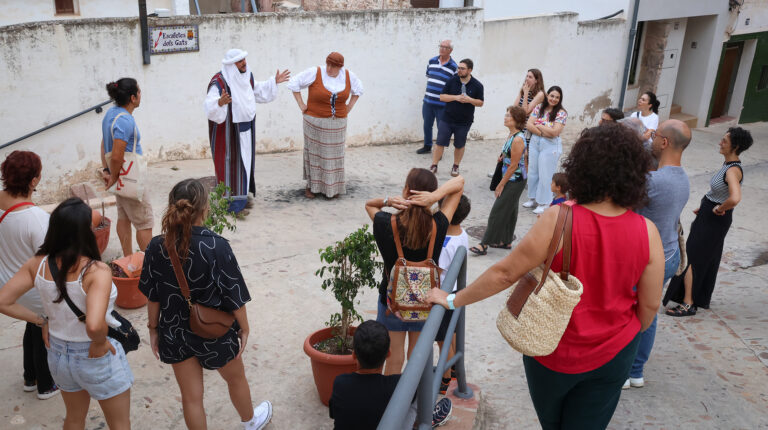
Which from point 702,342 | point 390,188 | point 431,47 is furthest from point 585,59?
point 702,342

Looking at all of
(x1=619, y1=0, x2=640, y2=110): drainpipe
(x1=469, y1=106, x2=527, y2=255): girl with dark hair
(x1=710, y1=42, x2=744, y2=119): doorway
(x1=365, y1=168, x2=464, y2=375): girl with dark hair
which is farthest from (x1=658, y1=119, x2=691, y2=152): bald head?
(x1=710, y1=42, x2=744, y2=119): doorway

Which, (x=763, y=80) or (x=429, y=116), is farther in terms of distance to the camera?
(x=763, y=80)

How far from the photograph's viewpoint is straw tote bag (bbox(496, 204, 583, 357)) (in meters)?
2.26

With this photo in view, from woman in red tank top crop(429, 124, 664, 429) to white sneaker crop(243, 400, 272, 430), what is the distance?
1833 mm

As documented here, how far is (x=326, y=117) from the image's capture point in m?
7.68

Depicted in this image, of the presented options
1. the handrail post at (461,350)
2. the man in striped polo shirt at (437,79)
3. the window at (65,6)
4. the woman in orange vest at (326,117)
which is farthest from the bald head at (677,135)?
the window at (65,6)

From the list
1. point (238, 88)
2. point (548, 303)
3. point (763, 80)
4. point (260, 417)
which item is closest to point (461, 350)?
point (260, 417)

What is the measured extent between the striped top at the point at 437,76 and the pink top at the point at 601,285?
7784 millimetres

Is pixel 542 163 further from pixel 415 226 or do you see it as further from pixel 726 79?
pixel 726 79

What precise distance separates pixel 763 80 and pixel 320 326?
14659 mm

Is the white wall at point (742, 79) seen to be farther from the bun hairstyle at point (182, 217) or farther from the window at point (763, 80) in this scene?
the bun hairstyle at point (182, 217)

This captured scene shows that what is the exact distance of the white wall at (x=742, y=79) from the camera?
49.4ft

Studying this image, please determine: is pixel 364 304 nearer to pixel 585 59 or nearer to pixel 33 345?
pixel 33 345

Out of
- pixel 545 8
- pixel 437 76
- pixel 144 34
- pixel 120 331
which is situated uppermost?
pixel 545 8
